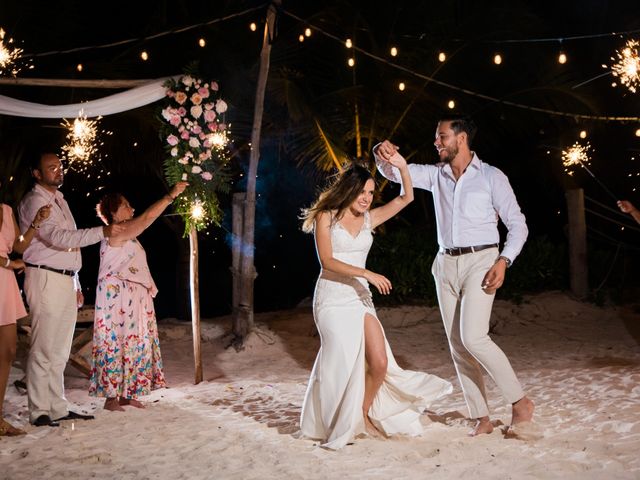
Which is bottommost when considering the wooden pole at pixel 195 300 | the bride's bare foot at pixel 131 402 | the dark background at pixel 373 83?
the bride's bare foot at pixel 131 402

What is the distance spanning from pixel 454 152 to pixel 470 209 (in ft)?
1.52

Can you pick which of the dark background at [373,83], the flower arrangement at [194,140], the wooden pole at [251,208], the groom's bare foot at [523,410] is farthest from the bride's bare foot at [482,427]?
the dark background at [373,83]

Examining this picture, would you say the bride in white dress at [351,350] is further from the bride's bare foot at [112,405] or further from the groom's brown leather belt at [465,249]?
the bride's bare foot at [112,405]

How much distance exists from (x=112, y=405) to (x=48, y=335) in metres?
1.09

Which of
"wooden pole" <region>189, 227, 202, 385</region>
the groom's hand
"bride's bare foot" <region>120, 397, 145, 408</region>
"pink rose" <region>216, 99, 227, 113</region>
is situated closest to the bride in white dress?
the groom's hand

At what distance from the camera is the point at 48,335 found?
6.25 m

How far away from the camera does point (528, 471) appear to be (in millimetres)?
4578

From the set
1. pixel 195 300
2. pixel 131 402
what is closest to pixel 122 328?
pixel 131 402

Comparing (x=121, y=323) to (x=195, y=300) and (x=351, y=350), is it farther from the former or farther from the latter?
(x=351, y=350)

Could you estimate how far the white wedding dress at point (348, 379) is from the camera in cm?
538

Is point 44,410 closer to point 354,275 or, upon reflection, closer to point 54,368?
point 54,368

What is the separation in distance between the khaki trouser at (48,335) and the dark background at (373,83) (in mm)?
4441

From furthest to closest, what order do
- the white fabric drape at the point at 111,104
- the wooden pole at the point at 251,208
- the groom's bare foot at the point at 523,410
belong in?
the wooden pole at the point at 251,208
the white fabric drape at the point at 111,104
the groom's bare foot at the point at 523,410

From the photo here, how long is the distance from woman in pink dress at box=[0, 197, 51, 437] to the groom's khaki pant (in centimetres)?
319
